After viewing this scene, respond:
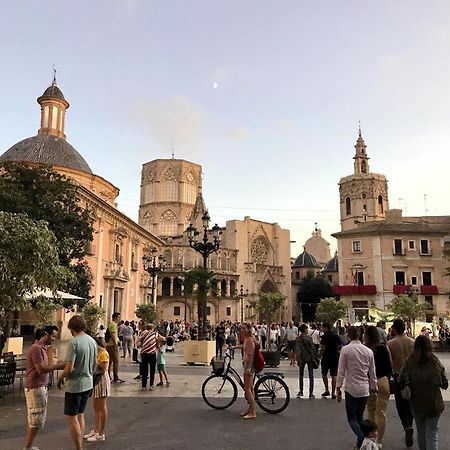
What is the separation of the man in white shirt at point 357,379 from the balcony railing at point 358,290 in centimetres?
3981

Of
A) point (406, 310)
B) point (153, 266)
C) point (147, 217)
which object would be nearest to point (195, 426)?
point (153, 266)

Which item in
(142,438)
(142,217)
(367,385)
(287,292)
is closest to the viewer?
(367,385)

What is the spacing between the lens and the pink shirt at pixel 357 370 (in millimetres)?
5633

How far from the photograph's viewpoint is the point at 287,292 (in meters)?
66.5

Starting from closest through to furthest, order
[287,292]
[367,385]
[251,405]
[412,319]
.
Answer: [367,385], [251,405], [412,319], [287,292]

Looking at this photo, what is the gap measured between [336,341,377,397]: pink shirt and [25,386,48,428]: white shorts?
3.55 meters

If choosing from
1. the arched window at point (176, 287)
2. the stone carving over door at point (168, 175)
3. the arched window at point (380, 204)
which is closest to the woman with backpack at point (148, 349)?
the arched window at point (176, 287)

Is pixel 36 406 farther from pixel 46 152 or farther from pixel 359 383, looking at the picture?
pixel 46 152

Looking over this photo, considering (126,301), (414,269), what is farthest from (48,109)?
(414,269)

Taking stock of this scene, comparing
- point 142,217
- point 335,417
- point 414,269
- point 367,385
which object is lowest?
point 335,417

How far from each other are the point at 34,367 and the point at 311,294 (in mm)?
61715

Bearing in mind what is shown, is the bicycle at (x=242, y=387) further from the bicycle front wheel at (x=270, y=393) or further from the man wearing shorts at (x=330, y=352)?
the man wearing shorts at (x=330, y=352)

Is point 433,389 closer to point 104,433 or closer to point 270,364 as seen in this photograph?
point 104,433

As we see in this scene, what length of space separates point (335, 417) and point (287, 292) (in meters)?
59.4
